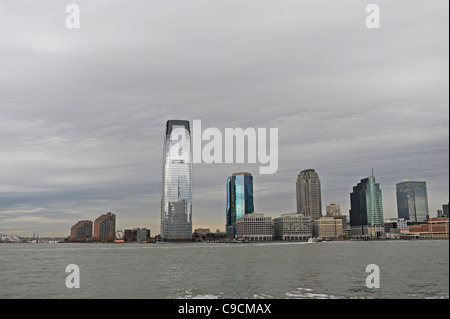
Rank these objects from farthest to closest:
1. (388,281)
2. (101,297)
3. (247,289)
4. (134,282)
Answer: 1. (134,282)
2. (388,281)
3. (247,289)
4. (101,297)

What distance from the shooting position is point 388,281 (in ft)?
176
